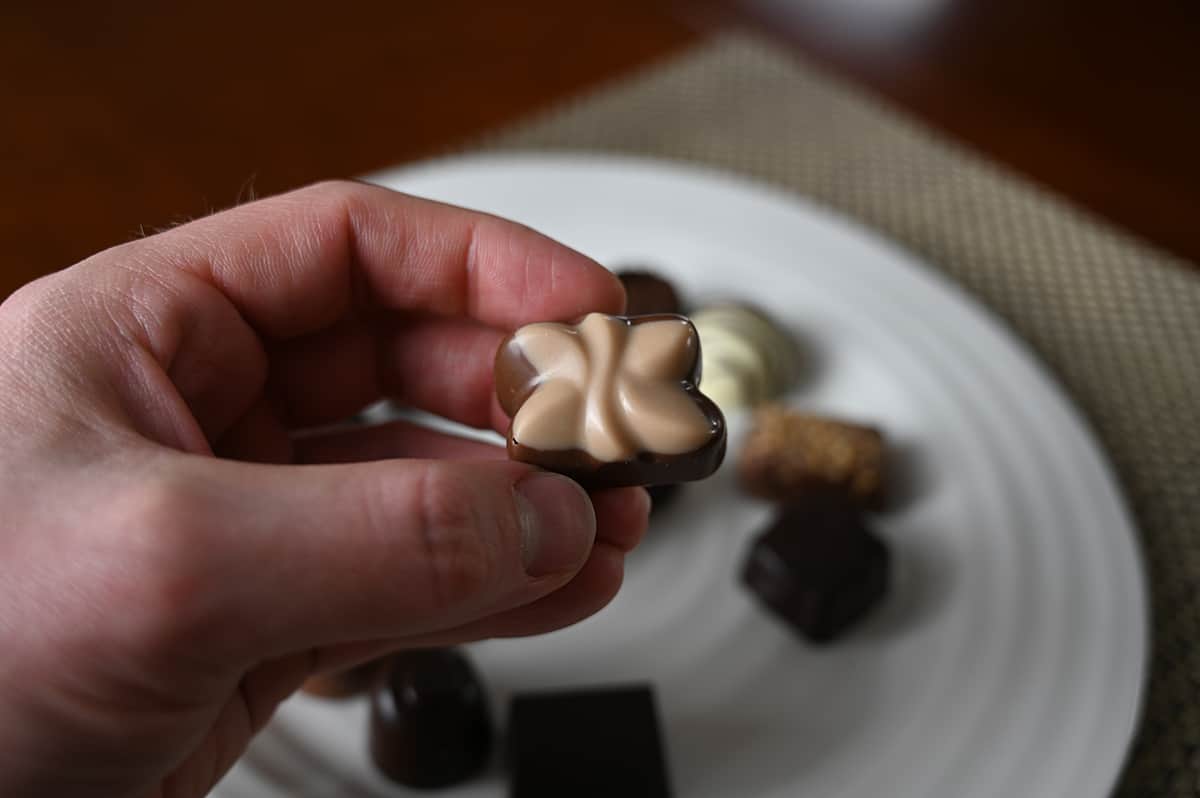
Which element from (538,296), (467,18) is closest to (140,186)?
(467,18)

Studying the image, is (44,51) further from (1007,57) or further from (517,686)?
(1007,57)

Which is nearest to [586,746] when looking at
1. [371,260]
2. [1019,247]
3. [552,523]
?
[552,523]

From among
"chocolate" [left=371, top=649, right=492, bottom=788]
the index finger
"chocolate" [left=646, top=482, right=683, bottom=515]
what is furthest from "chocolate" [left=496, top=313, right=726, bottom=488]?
"chocolate" [left=646, top=482, right=683, bottom=515]

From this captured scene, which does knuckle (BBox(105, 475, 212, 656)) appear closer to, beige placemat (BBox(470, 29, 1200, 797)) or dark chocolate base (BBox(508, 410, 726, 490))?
dark chocolate base (BBox(508, 410, 726, 490))

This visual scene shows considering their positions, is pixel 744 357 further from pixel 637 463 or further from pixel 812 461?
pixel 637 463

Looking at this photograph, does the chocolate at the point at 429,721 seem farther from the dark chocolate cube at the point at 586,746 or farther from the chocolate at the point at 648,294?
the chocolate at the point at 648,294

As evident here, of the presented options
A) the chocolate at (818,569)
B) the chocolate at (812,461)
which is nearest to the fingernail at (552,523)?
the chocolate at (818,569)

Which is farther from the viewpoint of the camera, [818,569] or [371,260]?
[818,569]
